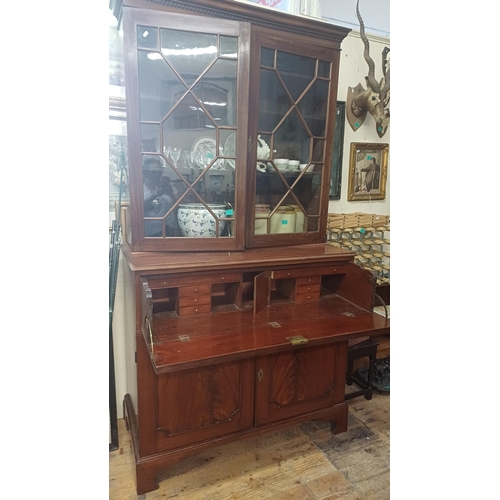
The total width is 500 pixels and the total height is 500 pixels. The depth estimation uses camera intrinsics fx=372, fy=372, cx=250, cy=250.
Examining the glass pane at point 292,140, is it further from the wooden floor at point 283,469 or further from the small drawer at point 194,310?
the wooden floor at point 283,469

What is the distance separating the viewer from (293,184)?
1.56 meters

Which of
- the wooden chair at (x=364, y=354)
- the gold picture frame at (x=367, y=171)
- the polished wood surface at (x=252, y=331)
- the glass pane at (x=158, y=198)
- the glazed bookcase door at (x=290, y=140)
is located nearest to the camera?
the polished wood surface at (x=252, y=331)

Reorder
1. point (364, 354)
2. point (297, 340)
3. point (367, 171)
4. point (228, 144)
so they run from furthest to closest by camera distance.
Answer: point (367, 171)
point (364, 354)
point (228, 144)
point (297, 340)

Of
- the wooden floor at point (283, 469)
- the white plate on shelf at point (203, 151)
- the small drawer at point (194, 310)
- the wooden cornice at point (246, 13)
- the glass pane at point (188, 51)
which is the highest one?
the wooden cornice at point (246, 13)

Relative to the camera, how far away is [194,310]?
4.43 feet

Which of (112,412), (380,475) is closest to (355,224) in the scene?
(380,475)

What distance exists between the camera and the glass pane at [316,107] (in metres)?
1.51

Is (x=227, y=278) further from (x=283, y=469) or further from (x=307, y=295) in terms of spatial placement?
(x=283, y=469)

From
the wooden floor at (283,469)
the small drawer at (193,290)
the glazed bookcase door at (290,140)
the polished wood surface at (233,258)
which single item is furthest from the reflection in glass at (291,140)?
the wooden floor at (283,469)

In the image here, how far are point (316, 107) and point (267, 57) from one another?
0.29 m

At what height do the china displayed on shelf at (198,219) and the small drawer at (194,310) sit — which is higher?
the china displayed on shelf at (198,219)

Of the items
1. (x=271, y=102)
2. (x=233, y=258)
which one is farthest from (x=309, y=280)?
(x=271, y=102)
